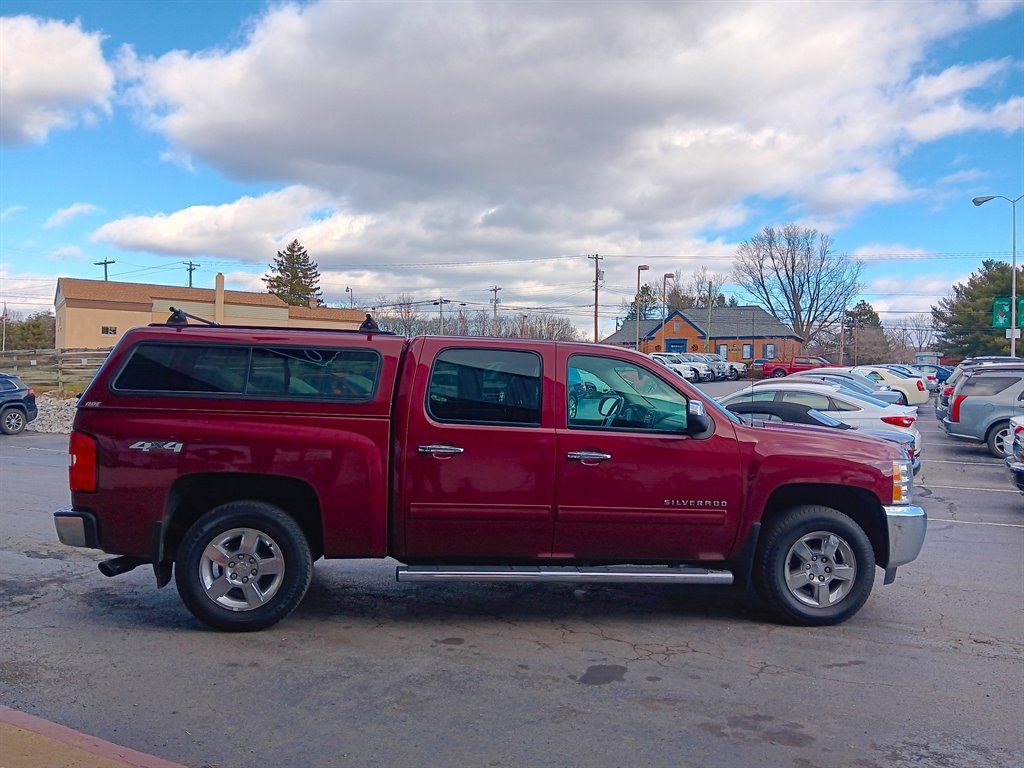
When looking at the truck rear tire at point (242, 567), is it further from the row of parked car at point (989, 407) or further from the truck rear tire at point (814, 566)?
the row of parked car at point (989, 407)

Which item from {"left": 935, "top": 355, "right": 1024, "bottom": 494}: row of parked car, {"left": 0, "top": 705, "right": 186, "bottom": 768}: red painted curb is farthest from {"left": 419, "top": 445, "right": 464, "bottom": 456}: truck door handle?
{"left": 935, "top": 355, "right": 1024, "bottom": 494}: row of parked car

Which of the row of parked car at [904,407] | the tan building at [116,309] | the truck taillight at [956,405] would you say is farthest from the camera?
the tan building at [116,309]

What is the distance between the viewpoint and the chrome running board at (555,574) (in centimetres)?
569

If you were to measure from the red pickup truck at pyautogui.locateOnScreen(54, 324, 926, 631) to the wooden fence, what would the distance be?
29.0 m

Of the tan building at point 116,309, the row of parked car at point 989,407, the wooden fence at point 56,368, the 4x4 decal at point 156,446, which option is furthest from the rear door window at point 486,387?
the tan building at point 116,309

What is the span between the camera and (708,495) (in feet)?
19.1

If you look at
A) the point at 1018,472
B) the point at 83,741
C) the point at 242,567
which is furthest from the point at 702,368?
the point at 83,741

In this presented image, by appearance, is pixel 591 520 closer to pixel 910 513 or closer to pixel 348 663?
pixel 348 663

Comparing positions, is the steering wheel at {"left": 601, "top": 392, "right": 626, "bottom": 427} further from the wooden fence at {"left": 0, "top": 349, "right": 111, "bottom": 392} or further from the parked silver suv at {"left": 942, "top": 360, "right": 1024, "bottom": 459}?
the wooden fence at {"left": 0, "top": 349, "right": 111, "bottom": 392}

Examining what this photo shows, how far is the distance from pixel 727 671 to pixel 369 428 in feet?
8.83

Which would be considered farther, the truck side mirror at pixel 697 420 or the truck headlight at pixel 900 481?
the truck headlight at pixel 900 481

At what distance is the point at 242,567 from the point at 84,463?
1224 millimetres

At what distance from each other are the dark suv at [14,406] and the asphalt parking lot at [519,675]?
16810 millimetres

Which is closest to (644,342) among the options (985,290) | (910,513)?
(985,290)
